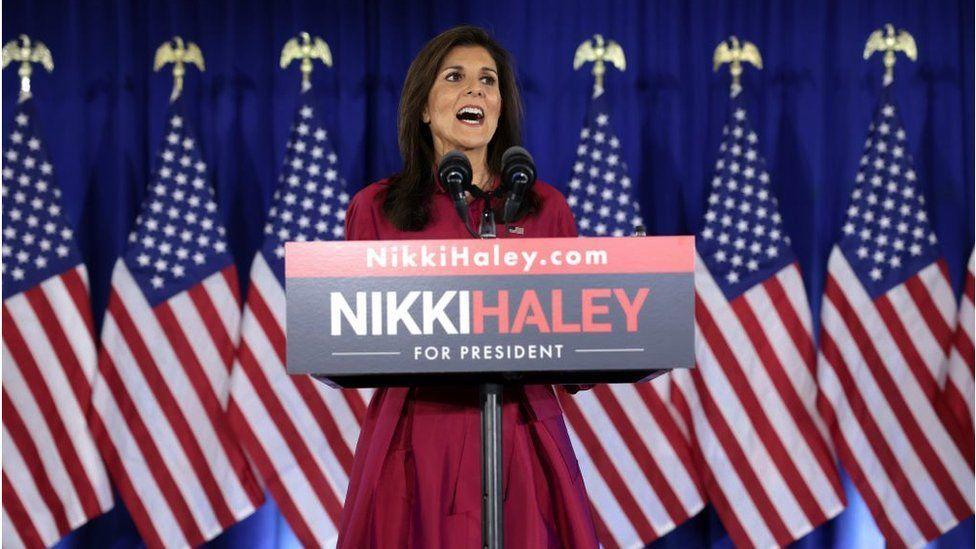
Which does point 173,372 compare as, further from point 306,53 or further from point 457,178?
point 457,178

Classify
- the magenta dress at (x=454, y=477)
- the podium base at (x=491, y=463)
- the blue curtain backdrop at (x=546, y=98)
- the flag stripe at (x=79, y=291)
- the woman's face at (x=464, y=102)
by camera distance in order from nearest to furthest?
the podium base at (x=491, y=463), the magenta dress at (x=454, y=477), the woman's face at (x=464, y=102), the flag stripe at (x=79, y=291), the blue curtain backdrop at (x=546, y=98)

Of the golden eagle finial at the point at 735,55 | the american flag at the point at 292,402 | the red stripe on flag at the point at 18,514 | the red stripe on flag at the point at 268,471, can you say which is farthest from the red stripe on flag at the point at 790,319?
the red stripe on flag at the point at 18,514

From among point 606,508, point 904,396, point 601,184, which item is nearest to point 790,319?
point 904,396

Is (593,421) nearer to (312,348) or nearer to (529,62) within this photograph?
(529,62)

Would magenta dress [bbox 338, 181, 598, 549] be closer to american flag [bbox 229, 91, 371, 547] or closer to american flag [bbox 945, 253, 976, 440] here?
american flag [bbox 229, 91, 371, 547]

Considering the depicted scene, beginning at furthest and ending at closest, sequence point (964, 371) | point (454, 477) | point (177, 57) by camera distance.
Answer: point (177, 57), point (964, 371), point (454, 477)

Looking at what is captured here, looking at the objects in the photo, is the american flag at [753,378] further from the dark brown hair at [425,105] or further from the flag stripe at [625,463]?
the dark brown hair at [425,105]

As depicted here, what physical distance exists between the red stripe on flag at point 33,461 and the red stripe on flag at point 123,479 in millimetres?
154

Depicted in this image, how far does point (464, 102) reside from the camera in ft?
7.30

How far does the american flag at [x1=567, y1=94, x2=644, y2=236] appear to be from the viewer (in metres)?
4.19

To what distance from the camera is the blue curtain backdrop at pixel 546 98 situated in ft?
14.1

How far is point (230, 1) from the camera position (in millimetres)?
4398

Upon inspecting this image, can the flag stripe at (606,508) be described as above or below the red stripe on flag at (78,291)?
below

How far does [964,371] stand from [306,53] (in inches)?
105
